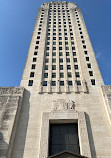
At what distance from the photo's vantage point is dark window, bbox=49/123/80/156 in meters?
19.6

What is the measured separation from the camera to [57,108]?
23.4 meters

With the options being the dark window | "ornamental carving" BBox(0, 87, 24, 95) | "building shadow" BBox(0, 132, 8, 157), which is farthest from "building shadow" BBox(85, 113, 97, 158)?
"ornamental carving" BBox(0, 87, 24, 95)

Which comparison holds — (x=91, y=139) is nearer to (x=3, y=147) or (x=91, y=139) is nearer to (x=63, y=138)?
(x=63, y=138)

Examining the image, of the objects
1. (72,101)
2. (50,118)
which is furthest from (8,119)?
(72,101)

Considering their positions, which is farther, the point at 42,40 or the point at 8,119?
the point at 42,40

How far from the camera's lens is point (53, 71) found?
31.5 m

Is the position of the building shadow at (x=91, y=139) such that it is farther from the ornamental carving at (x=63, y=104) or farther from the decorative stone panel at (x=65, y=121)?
the ornamental carving at (x=63, y=104)

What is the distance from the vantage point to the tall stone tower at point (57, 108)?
18828mm

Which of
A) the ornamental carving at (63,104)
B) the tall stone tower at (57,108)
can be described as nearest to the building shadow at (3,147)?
the tall stone tower at (57,108)

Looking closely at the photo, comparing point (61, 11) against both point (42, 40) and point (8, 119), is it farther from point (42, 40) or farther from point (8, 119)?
point (8, 119)

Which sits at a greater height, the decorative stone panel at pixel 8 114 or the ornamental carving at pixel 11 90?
the ornamental carving at pixel 11 90

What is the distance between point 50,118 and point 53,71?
12250 mm

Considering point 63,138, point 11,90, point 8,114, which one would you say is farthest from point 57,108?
point 11,90

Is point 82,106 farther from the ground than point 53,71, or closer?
closer
